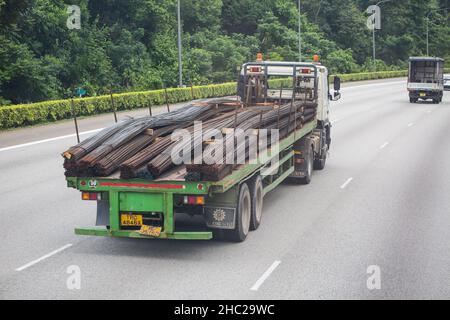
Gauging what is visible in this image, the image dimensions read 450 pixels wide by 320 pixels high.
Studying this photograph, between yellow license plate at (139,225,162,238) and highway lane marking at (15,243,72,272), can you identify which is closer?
highway lane marking at (15,243,72,272)

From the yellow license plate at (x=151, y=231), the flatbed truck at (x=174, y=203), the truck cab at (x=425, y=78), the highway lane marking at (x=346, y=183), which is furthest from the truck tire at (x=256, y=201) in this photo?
the truck cab at (x=425, y=78)

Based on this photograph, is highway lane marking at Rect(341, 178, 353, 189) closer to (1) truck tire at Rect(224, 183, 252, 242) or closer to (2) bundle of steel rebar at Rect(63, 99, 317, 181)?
(2) bundle of steel rebar at Rect(63, 99, 317, 181)

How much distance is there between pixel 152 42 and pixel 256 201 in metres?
46.9

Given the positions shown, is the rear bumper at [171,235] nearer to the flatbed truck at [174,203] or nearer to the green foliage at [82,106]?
the flatbed truck at [174,203]

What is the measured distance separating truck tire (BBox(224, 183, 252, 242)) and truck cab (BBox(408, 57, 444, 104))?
3879cm

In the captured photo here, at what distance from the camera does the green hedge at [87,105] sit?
3055 cm

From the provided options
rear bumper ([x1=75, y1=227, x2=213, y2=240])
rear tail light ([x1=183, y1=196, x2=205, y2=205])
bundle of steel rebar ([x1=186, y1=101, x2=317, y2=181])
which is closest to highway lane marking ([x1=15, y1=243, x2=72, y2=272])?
rear bumper ([x1=75, y1=227, x2=213, y2=240])

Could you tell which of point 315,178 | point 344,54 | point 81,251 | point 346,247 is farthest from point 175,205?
point 344,54

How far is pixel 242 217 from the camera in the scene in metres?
12.2

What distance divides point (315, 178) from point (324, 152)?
5.05 ft

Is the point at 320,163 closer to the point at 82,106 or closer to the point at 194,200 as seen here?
the point at 194,200

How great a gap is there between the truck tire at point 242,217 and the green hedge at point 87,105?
25.3 feet

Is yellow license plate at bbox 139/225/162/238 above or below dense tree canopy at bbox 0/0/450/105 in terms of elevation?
below

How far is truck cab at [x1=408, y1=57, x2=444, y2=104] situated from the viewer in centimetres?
4916
